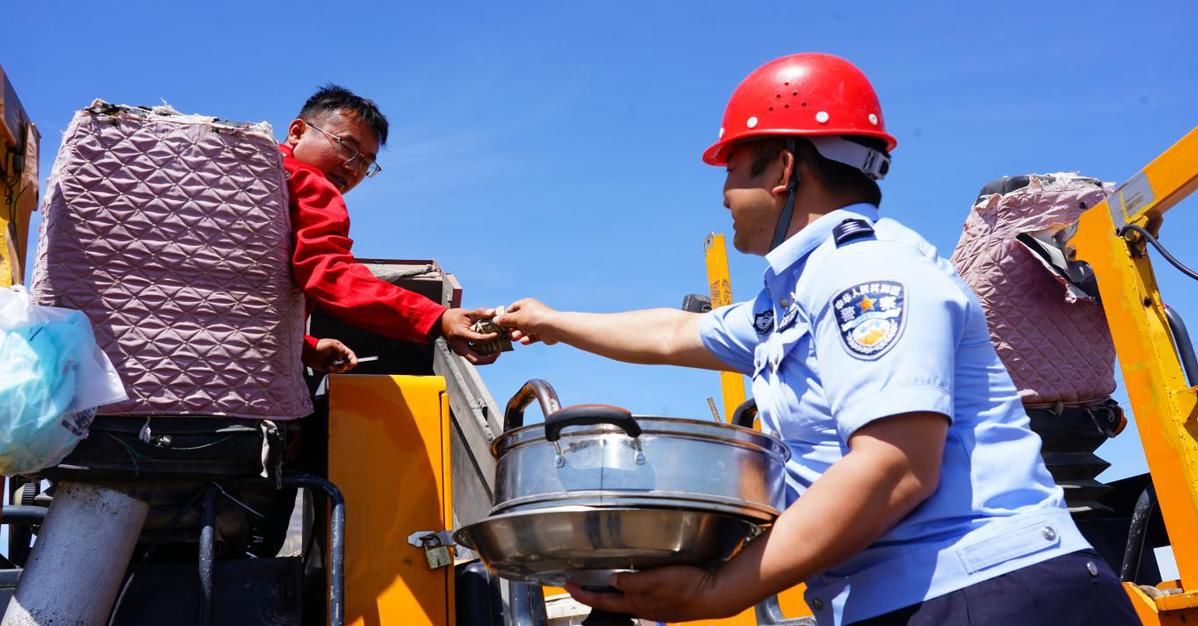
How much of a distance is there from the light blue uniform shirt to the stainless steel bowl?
20cm

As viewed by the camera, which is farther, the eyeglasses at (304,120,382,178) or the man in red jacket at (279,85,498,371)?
the eyeglasses at (304,120,382,178)

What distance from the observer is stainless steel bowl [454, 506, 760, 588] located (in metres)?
1.69

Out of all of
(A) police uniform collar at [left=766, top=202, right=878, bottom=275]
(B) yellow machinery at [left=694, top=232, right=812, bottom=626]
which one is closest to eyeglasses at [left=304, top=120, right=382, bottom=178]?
(B) yellow machinery at [left=694, top=232, right=812, bottom=626]

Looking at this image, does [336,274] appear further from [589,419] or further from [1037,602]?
[1037,602]

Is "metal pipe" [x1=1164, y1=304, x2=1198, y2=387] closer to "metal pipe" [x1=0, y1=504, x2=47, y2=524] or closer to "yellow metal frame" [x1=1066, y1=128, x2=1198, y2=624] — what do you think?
"yellow metal frame" [x1=1066, y1=128, x2=1198, y2=624]

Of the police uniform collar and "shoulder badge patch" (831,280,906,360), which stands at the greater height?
the police uniform collar

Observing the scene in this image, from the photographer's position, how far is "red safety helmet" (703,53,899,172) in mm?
2041

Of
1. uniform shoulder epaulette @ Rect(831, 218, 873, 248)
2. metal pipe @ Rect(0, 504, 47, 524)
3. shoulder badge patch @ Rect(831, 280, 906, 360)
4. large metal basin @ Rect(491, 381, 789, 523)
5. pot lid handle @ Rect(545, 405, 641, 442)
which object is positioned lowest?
large metal basin @ Rect(491, 381, 789, 523)

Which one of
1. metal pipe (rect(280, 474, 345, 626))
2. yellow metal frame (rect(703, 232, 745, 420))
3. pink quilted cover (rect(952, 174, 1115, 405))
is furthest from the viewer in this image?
yellow metal frame (rect(703, 232, 745, 420))

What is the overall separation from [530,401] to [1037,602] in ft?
3.49

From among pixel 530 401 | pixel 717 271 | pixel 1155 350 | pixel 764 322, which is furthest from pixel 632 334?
pixel 717 271

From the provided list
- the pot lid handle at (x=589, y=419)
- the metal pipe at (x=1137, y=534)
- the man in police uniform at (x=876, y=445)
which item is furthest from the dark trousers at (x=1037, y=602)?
the metal pipe at (x=1137, y=534)

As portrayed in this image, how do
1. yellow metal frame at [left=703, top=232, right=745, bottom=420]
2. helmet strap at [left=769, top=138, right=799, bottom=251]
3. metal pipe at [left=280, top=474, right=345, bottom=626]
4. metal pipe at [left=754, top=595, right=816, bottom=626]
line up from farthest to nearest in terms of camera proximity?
1. yellow metal frame at [left=703, top=232, right=745, bottom=420]
2. metal pipe at [left=754, top=595, right=816, bottom=626]
3. metal pipe at [left=280, top=474, right=345, bottom=626]
4. helmet strap at [left=769, top=138, right=799, bottom=251]

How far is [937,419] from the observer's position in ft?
5.30
